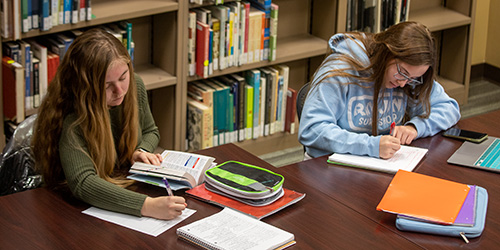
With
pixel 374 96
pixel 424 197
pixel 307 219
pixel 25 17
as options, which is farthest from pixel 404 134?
pixel 25 17

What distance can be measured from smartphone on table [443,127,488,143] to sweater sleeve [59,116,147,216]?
47.6 inches

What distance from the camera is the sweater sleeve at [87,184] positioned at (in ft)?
6.17

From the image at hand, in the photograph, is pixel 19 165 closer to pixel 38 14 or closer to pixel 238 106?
pixel 38 14

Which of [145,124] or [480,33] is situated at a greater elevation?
[145,124]

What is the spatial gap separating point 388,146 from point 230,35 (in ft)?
4.88

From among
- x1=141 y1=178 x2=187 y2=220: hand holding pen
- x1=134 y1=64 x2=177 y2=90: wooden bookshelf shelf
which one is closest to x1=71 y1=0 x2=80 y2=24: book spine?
x1=134 y1=64 x2=177 y2=90: wooden bookshelf shelf

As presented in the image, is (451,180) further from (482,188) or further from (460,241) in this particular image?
(460,241)

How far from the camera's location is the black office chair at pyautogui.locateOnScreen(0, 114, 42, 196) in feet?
6.97

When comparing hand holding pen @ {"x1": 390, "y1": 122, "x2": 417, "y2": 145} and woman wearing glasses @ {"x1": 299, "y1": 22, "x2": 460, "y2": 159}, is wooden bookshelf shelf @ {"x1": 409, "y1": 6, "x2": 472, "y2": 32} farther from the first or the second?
hand holding pen @ {"x1": 390, "y1": 122, "x2": 417, "y2": 145}

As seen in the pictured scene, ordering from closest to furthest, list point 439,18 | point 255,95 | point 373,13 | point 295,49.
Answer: point 255,95
point 295,49
point 373,13
point 439,18

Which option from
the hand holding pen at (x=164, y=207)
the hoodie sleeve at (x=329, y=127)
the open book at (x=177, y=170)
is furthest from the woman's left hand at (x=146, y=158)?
the hoodie sleeve at (x=329, y=127)

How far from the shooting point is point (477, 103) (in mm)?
4711

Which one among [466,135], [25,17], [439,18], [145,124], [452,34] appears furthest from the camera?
[452,34]

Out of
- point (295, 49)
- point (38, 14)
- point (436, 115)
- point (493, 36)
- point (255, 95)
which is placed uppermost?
point (38, 14)
